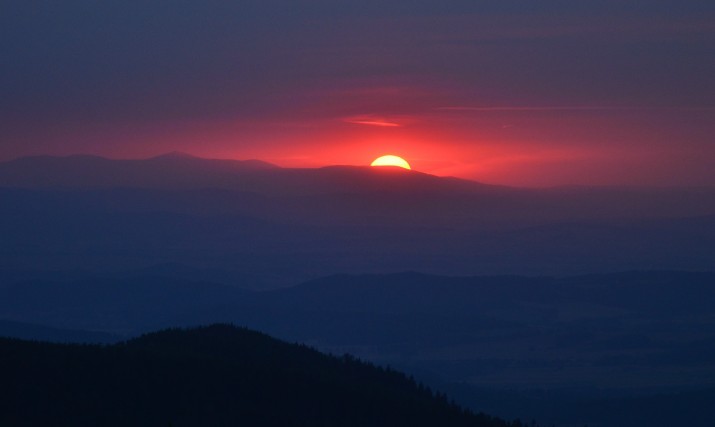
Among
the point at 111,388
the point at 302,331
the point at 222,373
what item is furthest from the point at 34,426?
the point at 302,331

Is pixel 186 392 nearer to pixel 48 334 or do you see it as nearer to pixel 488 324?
pixel 48 334

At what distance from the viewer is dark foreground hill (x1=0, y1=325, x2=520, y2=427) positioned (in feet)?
57.9

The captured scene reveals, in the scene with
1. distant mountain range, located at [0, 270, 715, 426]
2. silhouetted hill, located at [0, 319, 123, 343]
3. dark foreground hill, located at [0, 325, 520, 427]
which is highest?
distant mountain range, located at [0, 270, 715, 426]

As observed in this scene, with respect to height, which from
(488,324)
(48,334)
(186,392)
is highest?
(488,324)

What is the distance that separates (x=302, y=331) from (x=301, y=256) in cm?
6889

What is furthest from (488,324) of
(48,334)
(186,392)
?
(186,392)

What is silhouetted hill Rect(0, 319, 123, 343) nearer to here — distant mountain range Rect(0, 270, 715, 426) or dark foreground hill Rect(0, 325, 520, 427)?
distant mountain range Rect(0, 270, 715, 426)

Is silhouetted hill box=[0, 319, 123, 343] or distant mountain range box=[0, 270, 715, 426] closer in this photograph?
distant mountain range box=[0, 270, 715, 426]

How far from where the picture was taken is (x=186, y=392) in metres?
18.8

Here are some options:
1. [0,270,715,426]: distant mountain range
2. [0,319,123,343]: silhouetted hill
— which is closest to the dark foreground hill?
[0,270,715,426]: distant mountain range

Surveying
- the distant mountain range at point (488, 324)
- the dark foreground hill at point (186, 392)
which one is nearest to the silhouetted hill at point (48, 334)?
the distant mountain range at point (488, 324)

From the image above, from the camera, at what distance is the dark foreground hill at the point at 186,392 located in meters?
17.7

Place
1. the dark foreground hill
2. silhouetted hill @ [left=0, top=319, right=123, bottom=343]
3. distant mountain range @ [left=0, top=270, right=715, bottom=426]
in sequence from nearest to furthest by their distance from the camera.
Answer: the dark foreground hill, distant mountain range @ [left=0, top=270, right=715, bottom=426], silhouetted hill @ [left=0, top=319, right=123, bottom=343]

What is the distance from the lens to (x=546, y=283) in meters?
107
